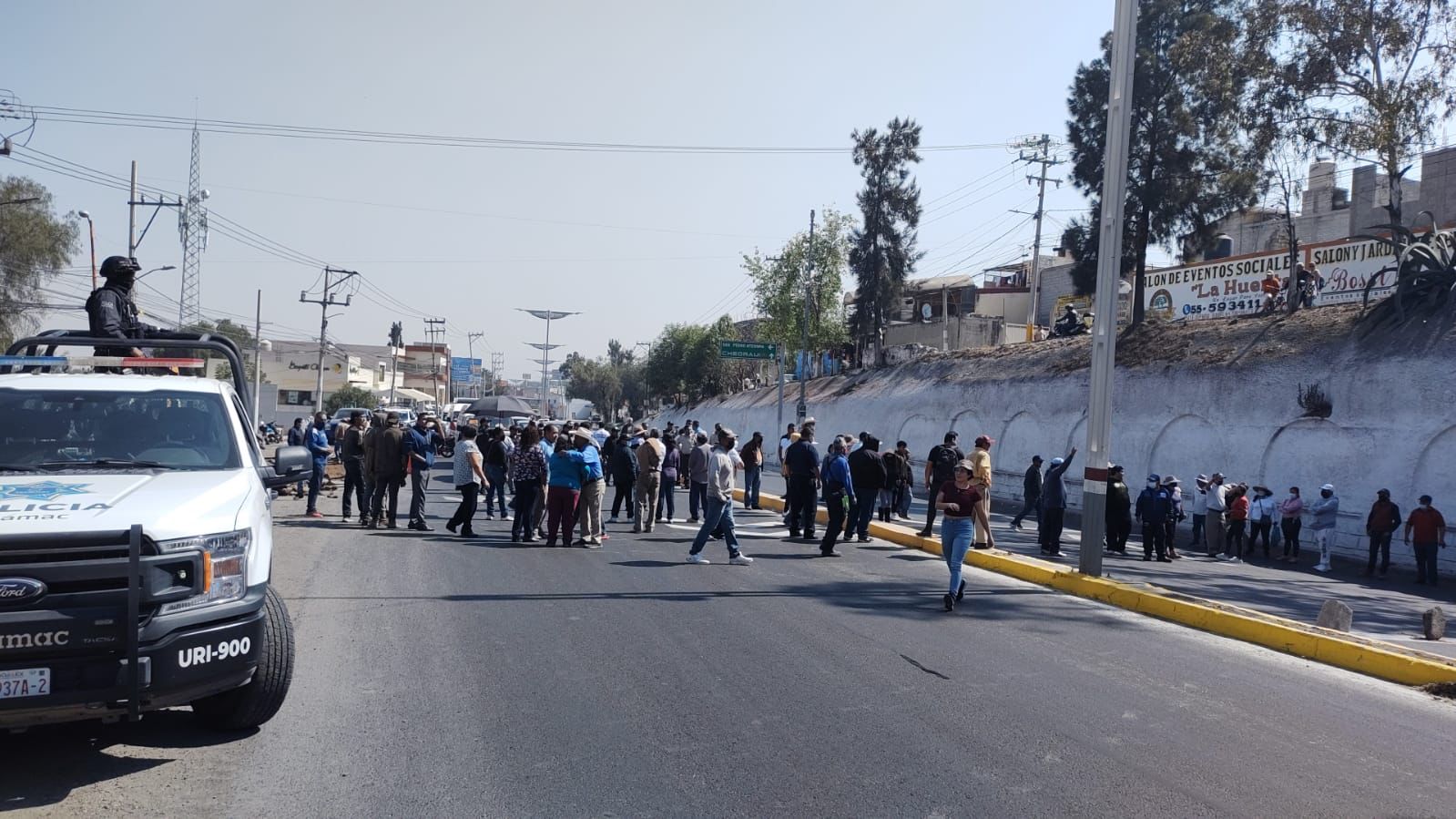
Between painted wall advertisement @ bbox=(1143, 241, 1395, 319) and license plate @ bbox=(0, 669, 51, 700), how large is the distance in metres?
29.6

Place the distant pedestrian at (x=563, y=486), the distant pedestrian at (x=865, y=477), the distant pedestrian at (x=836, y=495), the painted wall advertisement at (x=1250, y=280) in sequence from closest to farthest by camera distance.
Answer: the distant pedestrian at (x=563, y=486), the distant pedestrian at (x=836, y=495), the distant pedestrian at (x=865, y=477), the painted wall advertisement at (x=1250, y=280)

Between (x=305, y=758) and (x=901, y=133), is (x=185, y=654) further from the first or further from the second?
(x=901, y=133)

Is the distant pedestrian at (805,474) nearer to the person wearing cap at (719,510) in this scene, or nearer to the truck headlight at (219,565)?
the person wearing cap at (719,510)

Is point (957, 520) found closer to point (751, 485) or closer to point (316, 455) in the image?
point (751, 485)

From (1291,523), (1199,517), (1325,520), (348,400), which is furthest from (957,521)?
(348,400)

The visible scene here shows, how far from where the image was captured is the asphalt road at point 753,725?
518cm

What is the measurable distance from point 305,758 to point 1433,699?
8.02 metres

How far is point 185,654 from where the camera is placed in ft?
16.2

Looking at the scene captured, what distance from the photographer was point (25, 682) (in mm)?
4531

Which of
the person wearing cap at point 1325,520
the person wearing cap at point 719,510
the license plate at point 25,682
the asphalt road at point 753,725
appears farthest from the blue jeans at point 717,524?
the person wearing cap at point 1325,520

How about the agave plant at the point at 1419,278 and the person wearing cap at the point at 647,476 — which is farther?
the agave plant at the point at 1419,278

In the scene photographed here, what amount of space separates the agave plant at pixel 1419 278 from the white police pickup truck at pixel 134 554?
2486cm

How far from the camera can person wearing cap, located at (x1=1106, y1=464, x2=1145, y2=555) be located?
18.5 meters

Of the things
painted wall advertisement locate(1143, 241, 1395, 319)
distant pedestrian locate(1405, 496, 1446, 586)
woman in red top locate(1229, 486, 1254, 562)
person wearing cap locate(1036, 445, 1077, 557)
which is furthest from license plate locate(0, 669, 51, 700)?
painted wall advertisement locate(1143, 241, 1395, 319)
